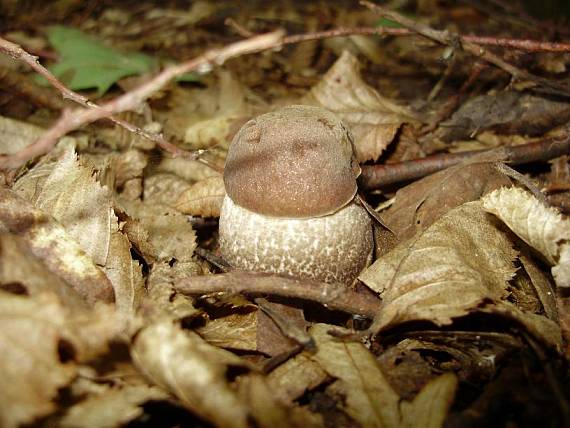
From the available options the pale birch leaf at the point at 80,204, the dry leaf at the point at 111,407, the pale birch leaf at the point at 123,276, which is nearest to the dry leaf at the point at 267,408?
the dry leaf at the point at 111,407

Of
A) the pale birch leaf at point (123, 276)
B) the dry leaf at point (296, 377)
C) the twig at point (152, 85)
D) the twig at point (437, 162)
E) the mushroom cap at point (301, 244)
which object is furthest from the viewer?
the twig at point (437, 162)

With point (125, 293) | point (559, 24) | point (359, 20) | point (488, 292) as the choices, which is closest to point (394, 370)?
point (488, 292)

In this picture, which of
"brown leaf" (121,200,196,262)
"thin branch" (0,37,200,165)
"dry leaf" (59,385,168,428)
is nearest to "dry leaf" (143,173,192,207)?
"brown leaf" (121,200,196,262)

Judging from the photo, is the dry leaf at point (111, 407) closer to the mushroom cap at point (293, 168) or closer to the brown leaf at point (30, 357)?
the brown leaf at point (30, 357)

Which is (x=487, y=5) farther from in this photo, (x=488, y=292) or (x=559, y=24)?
(x=488, y=292)

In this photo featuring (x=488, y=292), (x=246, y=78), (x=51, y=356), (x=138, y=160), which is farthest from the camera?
(x=246, y=78)

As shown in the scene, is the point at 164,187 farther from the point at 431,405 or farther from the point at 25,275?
the point at 431,405
